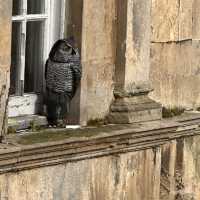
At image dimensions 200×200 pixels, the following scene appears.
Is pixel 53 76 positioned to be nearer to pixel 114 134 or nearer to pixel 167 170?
pixel 114 134

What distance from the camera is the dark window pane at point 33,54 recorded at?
7789mm

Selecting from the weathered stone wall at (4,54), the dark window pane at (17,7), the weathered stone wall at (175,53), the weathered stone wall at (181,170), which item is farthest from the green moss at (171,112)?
the weathered stone wall at (4,54)

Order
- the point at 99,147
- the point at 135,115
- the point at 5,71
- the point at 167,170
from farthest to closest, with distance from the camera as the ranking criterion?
1. the point at 167,170
2. the point at 135,115
3. the point at 99,147
4. the point at 5,71

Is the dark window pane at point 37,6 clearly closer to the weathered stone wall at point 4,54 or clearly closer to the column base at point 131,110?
the weathered stone wall at point 4,54

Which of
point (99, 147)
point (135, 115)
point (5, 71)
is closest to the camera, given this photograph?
point (5, 71)

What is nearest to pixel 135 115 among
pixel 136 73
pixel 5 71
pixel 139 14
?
pixel 136 73

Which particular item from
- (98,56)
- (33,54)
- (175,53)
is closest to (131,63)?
(98,56)

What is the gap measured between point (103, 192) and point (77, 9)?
1608 millimetres

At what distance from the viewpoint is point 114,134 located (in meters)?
7.77

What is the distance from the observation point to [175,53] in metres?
9.02

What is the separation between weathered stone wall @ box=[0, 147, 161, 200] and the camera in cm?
723

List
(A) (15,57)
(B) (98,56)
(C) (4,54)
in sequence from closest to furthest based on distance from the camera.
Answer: (C) (4,54), (A) (15,57), (B) (98,56)

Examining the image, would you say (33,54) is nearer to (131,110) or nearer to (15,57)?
(15,57)

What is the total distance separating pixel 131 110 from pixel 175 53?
1064 mm
